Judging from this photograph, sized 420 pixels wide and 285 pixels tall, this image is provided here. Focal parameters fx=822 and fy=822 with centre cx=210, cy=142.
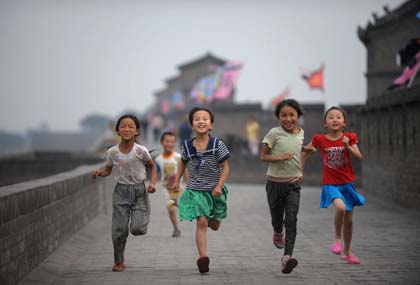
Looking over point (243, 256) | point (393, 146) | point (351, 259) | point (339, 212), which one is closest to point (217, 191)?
point (339, 212)

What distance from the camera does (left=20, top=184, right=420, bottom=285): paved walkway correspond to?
7895 mm

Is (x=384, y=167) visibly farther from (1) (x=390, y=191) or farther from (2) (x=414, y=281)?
(2) (x=414, y=281)

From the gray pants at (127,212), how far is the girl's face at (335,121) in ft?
6.92

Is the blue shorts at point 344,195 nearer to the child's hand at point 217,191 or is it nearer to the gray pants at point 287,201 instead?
the gray pants at point 287,201

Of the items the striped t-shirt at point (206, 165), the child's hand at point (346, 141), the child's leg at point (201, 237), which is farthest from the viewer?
the child's hand at point (346, 141)

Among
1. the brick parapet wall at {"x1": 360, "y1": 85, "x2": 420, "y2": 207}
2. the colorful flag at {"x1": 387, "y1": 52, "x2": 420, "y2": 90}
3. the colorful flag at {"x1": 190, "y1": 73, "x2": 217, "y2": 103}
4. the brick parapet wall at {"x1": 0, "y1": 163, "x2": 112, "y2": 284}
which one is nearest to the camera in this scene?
the brick parapet wall at {"x1": 0, "y1": 163, "x2": 112, "y2": 284}

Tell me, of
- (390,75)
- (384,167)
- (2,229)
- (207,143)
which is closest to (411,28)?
(390,75)

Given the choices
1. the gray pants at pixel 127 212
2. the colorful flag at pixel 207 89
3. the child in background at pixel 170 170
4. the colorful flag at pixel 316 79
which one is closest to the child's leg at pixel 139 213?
the gray pants at pixel 127 212

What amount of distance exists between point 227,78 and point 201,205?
1663 inches

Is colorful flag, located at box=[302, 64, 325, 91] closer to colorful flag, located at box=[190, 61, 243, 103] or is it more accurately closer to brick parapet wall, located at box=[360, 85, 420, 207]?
colorful flag, located at box=[190, 61, 243, 103]

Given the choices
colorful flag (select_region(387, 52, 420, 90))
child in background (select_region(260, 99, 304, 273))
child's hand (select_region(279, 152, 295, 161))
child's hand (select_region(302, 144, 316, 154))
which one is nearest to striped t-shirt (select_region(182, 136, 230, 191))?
child in background (select_region(260, 99, 304, 273))

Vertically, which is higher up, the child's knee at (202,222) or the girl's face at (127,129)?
the girl's face at (127,129)

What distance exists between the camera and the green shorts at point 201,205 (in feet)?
27.3

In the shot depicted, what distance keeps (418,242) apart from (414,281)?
329cm
